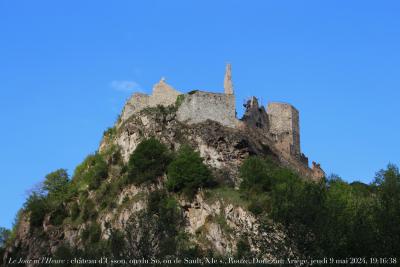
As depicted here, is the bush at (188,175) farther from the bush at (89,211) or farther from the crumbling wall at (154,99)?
the crumbling wall at (154,99)

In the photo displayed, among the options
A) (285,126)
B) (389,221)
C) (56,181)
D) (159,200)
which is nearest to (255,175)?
(159,200)

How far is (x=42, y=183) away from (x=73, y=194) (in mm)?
11609

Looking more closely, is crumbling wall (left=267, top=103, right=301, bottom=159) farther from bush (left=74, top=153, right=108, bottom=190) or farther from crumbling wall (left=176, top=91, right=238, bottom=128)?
bush (left=74, top=153, right=108, bottom=190)

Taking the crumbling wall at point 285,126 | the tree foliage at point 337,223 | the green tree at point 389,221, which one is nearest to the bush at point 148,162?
the crumbling wall at point 285,126

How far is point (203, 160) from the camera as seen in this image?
77.5 meters

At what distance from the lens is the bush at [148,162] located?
76.6m

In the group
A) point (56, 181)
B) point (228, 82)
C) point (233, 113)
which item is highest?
point (228, 82)

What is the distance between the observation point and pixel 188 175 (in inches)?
2916

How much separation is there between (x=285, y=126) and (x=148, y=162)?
71.4ft

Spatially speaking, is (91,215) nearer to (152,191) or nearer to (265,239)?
(152,191)

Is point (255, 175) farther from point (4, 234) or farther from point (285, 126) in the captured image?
point (4, 234)

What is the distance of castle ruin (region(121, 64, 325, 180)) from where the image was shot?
81.9m

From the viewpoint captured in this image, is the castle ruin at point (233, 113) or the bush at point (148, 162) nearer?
the bush at point (148, 162)

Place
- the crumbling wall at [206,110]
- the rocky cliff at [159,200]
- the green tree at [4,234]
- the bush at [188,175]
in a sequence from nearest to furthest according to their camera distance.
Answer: the rocky cliff at [159,200] → the bush at [188,175] → the crumbling wall at [206,110] → the green tree at [4,234]
